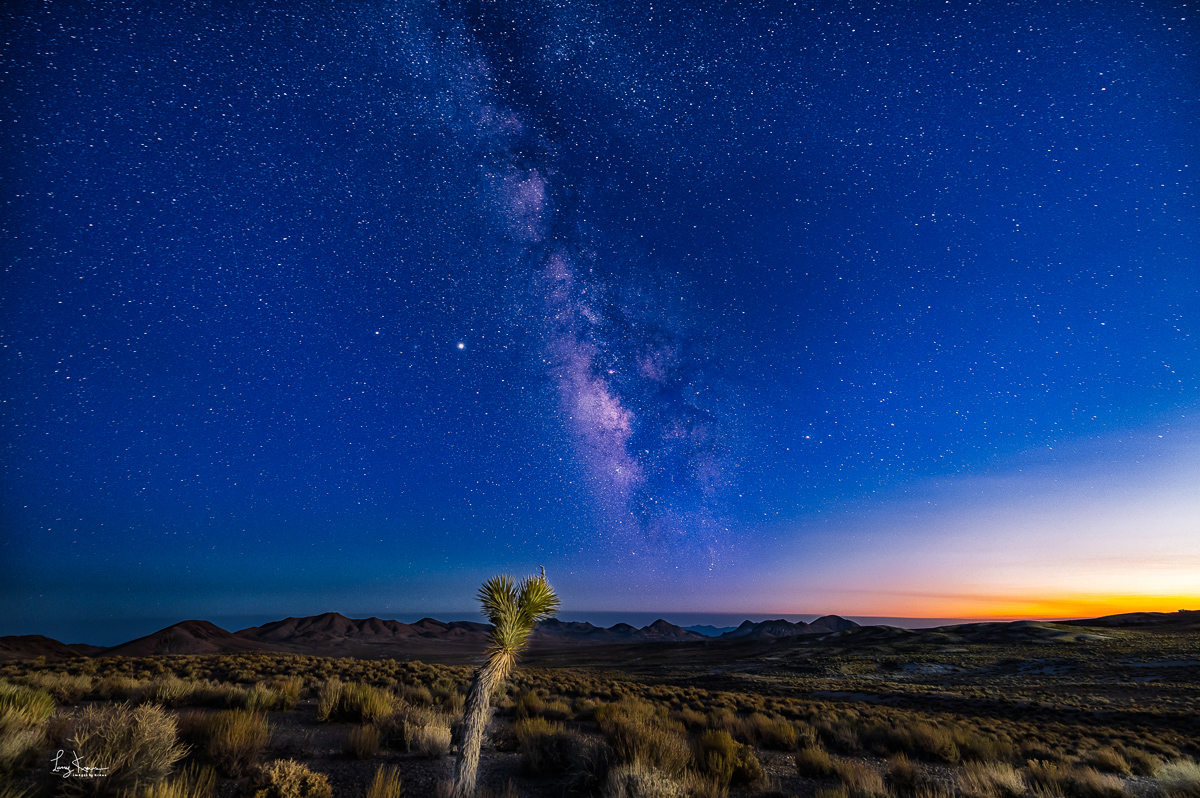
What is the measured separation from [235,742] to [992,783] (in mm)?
12005

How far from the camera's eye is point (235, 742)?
22.1 ft

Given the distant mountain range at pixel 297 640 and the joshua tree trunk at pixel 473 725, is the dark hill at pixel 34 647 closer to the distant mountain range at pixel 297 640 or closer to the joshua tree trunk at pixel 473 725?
the distant mountain range at pixel 297 640

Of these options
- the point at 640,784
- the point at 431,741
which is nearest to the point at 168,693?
the point at 431,741

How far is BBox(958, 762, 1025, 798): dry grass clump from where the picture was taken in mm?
7900

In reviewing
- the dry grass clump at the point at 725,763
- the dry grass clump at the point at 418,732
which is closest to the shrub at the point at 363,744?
the dry grass clump at the point at 418,732

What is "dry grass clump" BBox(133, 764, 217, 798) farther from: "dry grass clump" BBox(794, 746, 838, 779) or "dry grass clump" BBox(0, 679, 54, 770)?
"dry grass clump" BBox(794, 746, 838, 779)

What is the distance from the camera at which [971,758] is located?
11094mm

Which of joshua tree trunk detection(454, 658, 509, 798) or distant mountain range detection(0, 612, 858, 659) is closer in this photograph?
joshua tree trunk detection(454, 658, 509, 798)

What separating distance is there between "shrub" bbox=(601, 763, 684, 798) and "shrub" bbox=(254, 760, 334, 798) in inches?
136

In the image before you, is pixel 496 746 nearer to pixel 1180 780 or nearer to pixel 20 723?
pixel 20 723

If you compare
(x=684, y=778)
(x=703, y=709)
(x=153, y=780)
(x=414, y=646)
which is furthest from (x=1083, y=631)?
(x=414, y=646)

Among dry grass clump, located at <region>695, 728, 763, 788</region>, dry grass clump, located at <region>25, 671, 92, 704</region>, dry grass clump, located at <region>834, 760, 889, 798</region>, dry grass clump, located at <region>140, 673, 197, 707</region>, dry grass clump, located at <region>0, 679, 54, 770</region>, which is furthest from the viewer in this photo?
dry grass clump, located at <region>25, 671, 92, 704</region>

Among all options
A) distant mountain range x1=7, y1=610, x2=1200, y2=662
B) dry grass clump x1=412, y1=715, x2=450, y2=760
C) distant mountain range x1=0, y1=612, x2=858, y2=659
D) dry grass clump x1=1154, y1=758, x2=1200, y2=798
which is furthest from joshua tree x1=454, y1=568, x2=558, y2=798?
distant mountain range x1=0, y1=612, x2=858, y2=659

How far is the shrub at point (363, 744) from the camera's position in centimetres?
768
